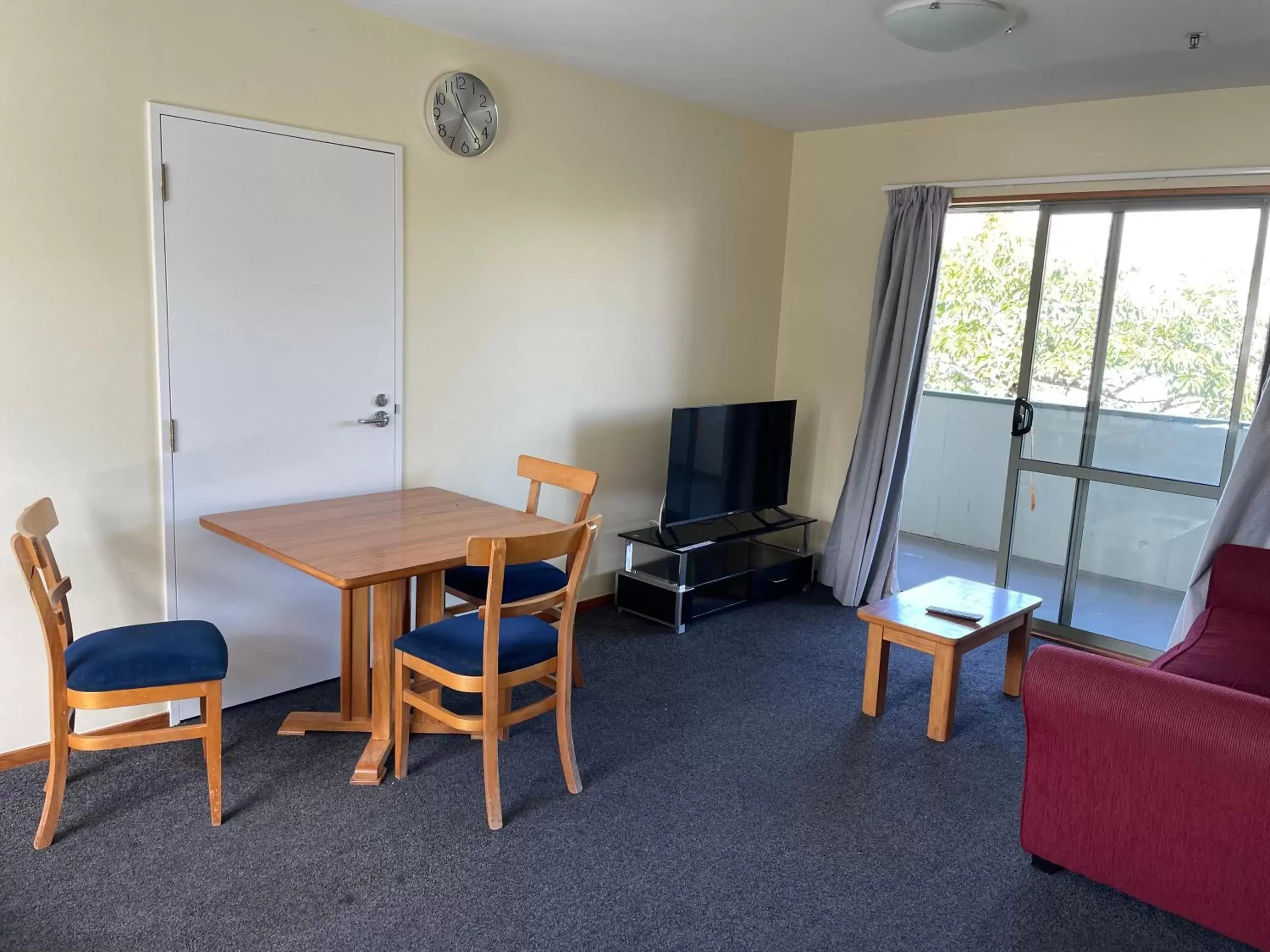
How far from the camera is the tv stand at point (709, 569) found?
4.37 meters

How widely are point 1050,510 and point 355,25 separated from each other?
367 cm

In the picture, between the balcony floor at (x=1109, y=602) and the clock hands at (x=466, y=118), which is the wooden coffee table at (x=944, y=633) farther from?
the clock hands at (x=466, y=118)

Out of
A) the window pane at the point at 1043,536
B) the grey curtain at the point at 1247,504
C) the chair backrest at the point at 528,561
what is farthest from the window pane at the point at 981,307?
the chair backrest at the point at 528,561

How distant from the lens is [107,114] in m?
2.79

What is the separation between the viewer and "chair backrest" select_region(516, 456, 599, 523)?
357 cm

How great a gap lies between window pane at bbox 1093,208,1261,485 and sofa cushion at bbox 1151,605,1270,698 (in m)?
0.83

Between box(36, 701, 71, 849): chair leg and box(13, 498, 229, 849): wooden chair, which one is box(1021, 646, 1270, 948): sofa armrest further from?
box(36, 701, 71, 849): chair leg

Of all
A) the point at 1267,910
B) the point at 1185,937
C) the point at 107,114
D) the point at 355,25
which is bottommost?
the point at 1185,937

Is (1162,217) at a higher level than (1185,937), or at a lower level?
higher

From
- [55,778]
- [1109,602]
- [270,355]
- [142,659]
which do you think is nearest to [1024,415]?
[1109,602]

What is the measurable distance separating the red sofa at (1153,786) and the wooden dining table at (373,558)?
158cm

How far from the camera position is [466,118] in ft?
12.0

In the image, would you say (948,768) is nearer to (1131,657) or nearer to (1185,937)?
(1185,937)

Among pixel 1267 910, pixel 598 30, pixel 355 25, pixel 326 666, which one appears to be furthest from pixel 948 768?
pixel 355 25
